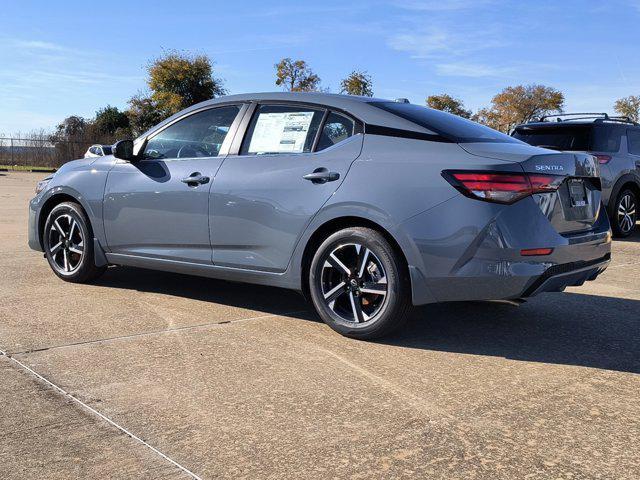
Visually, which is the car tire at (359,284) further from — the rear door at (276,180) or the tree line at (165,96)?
the tree line at (165,96)

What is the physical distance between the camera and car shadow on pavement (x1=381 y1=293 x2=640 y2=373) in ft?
14.0

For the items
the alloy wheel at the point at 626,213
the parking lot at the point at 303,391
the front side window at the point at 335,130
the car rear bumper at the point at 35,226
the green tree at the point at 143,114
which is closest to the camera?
the parking lot at the point at 303,391

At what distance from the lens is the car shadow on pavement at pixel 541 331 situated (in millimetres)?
4277

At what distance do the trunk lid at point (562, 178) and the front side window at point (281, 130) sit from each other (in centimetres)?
112

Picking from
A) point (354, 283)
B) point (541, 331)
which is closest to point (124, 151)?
point (354, 283)

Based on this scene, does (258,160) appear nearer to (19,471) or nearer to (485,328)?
(485,328)

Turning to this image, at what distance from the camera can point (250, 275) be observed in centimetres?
493

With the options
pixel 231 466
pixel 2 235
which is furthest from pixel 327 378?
pixel 2 235

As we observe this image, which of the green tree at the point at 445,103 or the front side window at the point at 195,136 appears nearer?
the front side window at the point at 195,136

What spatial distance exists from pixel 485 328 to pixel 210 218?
2115 mm

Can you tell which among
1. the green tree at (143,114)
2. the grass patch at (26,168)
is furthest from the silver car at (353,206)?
the green tree at (143,114)

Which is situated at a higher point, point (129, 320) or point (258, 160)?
point (258, 160)

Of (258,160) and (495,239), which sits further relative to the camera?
(258,160)

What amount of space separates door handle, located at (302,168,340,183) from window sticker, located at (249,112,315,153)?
28 centimetres
